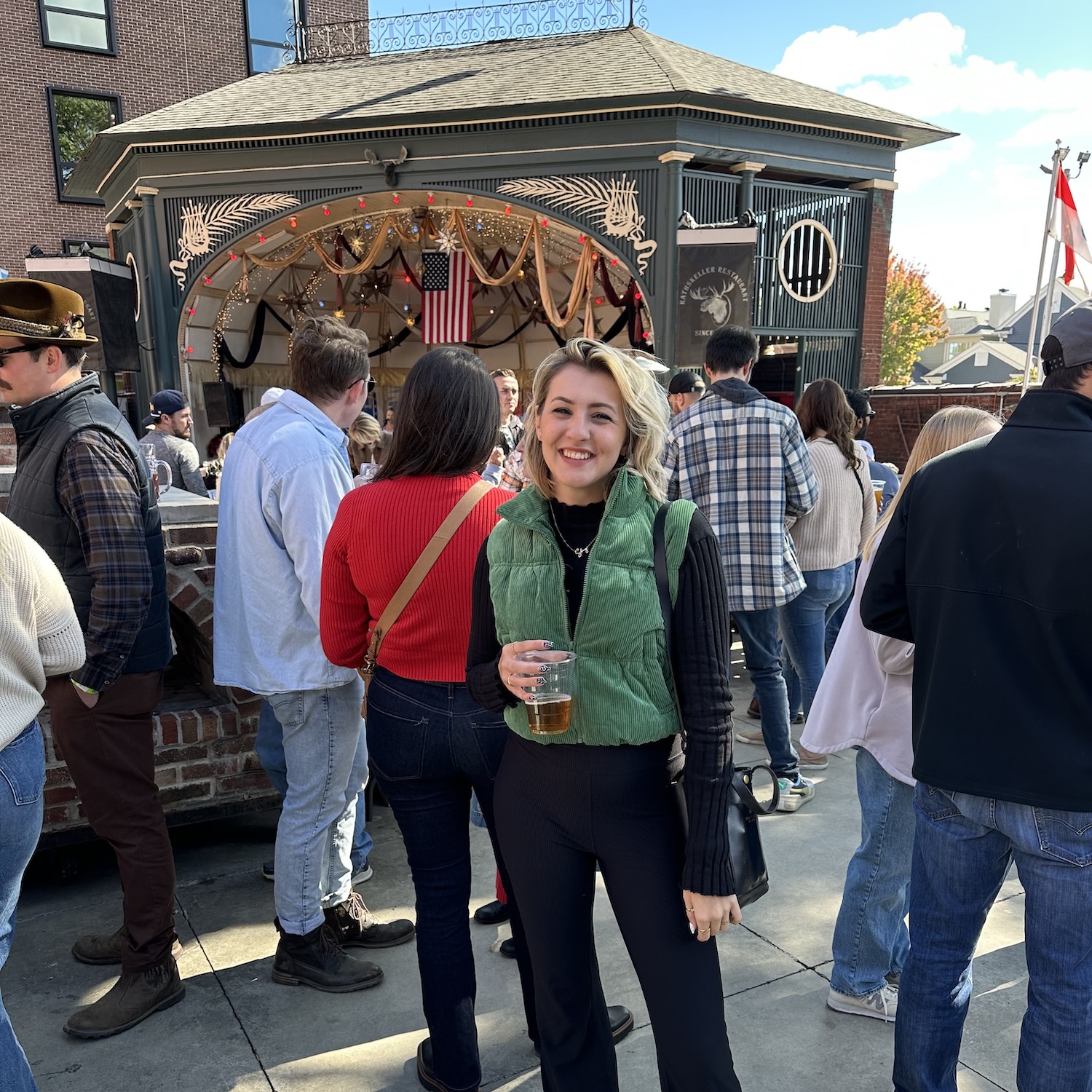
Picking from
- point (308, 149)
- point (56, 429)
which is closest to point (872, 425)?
point (308, 149)

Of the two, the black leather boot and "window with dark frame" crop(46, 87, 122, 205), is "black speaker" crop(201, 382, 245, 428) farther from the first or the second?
"window with dark frame" crop(46, 87, 122, 205)

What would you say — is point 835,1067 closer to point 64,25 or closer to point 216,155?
point 216,155

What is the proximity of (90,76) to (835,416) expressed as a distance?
23.3 meters

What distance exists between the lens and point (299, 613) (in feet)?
8.87

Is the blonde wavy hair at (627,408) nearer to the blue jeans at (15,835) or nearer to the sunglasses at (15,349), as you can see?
the blue jeans at (15,835)

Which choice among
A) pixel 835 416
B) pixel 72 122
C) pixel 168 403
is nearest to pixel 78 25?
pixel 72 122

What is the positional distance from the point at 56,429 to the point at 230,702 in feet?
4.88

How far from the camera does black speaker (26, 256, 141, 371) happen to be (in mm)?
11117

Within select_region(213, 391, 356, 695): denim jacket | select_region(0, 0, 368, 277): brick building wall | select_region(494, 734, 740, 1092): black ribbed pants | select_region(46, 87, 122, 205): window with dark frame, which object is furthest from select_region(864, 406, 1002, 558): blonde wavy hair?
select_region(46, 87, 122, 205): window with dark frame

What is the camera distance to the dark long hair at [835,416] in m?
4.55

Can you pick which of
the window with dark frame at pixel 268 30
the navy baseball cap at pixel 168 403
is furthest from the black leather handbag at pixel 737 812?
the window with dark frame at pixel 268 30

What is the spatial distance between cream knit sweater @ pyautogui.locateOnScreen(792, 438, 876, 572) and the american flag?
9832mm

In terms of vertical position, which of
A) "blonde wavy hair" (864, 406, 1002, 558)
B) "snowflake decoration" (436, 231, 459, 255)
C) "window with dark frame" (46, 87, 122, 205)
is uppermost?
"window with dark frame" (46, 87, 122, 205)

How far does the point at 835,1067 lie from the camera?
2387 millimetres
